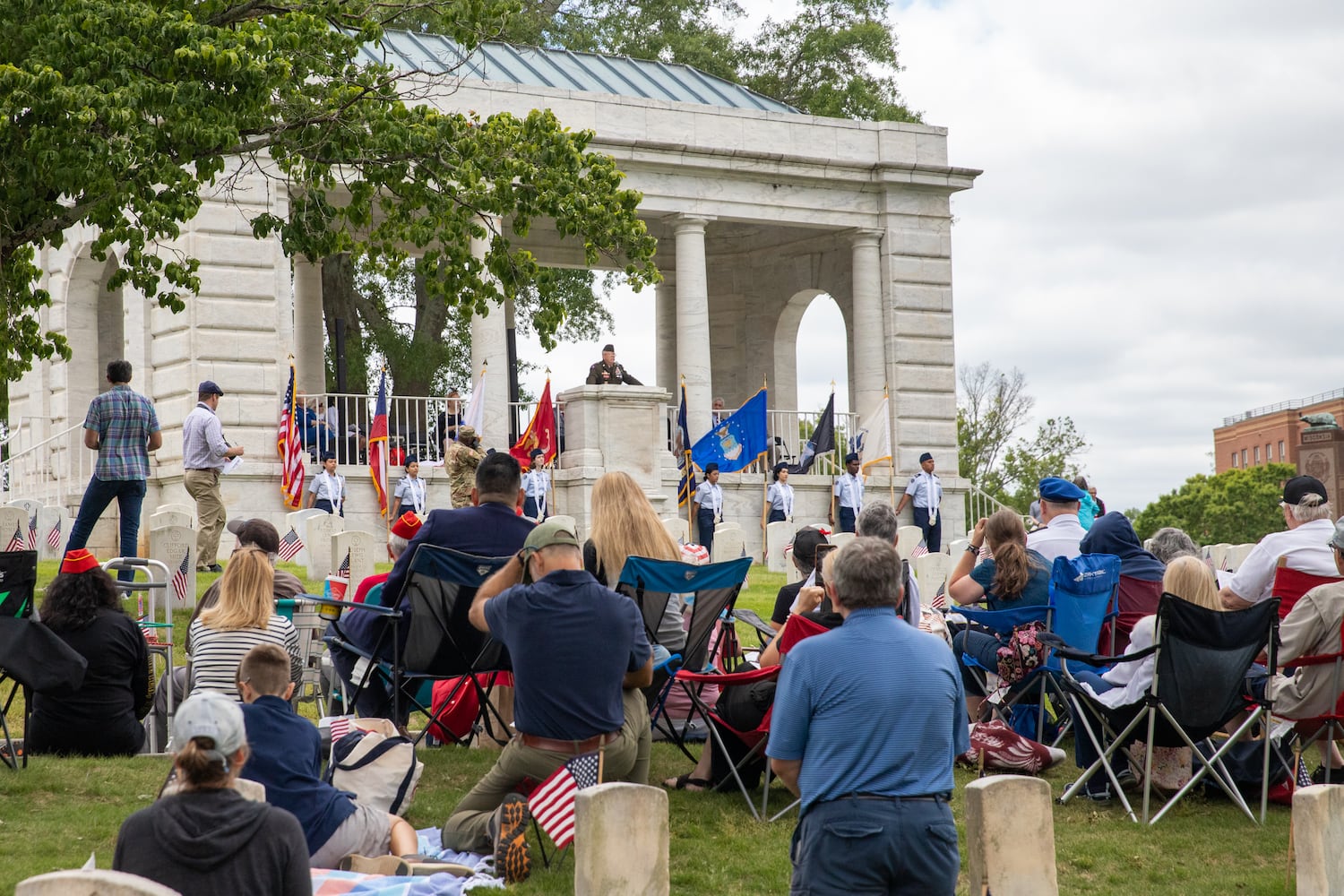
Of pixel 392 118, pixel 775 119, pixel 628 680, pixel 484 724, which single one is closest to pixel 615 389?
pixel 775 119

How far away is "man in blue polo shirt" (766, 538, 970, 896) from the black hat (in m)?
4.44

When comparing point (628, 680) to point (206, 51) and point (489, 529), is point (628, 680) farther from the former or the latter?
point (206, 51)

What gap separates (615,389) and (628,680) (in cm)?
1608

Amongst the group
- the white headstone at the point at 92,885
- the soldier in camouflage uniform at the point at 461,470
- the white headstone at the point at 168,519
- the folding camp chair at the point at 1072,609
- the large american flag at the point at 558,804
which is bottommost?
the large american flag at the point at 558,804

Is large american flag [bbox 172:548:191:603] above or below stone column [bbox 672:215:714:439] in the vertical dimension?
below

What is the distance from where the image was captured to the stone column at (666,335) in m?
32.6

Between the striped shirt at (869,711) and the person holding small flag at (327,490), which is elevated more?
the person holding small flag at (327,490)

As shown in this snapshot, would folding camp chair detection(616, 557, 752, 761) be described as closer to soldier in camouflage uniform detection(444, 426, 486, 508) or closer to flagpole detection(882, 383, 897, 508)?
soldier in camouflage uniform detection(444, 426, 486, 508)

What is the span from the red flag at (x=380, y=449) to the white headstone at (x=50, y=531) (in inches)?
192

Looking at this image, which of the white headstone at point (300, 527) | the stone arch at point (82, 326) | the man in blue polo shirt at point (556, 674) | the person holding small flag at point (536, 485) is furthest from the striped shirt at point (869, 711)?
the stone arch at point (82, 326)

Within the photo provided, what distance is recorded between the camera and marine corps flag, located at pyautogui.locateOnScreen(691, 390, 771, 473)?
24438mm

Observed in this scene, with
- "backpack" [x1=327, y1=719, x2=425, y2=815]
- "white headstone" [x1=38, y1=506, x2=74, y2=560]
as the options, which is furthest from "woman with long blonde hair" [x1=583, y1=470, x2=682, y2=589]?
"white headstone" [x1=38, y1=506, x2=74, y2=560]

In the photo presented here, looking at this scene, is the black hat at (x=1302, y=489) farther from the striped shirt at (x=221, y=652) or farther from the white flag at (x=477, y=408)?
the white flag at (x=477, y=408)

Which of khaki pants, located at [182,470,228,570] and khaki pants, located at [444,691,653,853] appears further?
khaki pants, located at [182,470,228,570]
